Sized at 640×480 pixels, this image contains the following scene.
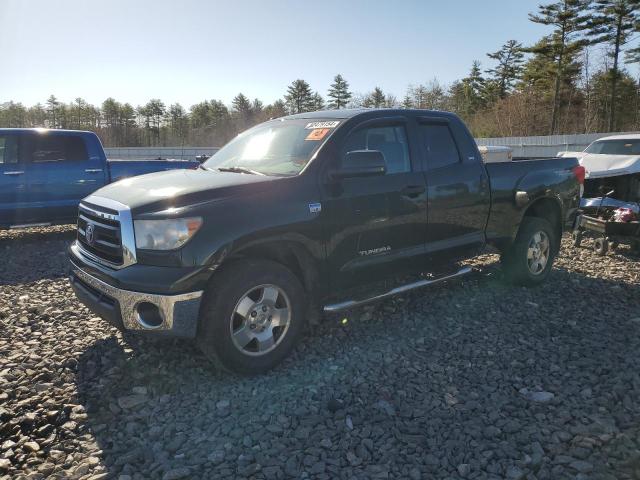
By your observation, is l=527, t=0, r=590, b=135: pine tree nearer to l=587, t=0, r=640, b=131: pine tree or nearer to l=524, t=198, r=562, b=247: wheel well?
l=587, t=0, r=640, b=131: pine tree

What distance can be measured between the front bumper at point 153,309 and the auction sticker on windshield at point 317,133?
1665mm

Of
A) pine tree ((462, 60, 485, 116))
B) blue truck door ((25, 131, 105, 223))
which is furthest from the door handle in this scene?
pine tree ((462, 60, 485, 116))

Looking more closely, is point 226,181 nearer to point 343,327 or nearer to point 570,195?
point 343,327

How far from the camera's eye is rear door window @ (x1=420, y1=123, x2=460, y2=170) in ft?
15.3

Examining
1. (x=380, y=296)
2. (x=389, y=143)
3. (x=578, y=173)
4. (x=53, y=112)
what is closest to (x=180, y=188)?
(x=380, y=296)

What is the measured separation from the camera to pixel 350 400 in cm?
328

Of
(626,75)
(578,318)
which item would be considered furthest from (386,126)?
(626,75)

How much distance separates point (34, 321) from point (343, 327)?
294cm

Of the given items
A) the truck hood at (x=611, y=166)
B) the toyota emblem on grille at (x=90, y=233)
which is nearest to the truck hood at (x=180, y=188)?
the toyota emblem on grille at (x=90, y=233)

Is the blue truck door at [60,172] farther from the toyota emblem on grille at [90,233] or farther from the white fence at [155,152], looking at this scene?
the white fence at [155,152]

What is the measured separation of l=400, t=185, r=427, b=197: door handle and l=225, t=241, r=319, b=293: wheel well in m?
1.12

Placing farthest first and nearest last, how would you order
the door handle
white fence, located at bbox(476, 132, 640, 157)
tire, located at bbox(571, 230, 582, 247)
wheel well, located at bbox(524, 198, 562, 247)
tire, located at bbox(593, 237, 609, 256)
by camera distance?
1. white fence, located at bbox(476, 132, 640, 157)
2. tire, located at bbox(571, 230, 582, 247)
3. tire, located at bbox(593, 237, 609, 256)
4. wheel well, located at bbox(524, 198, 562, 247)
5. the door handle

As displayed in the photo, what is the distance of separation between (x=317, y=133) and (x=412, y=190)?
3.28 feet

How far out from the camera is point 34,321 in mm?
4609
